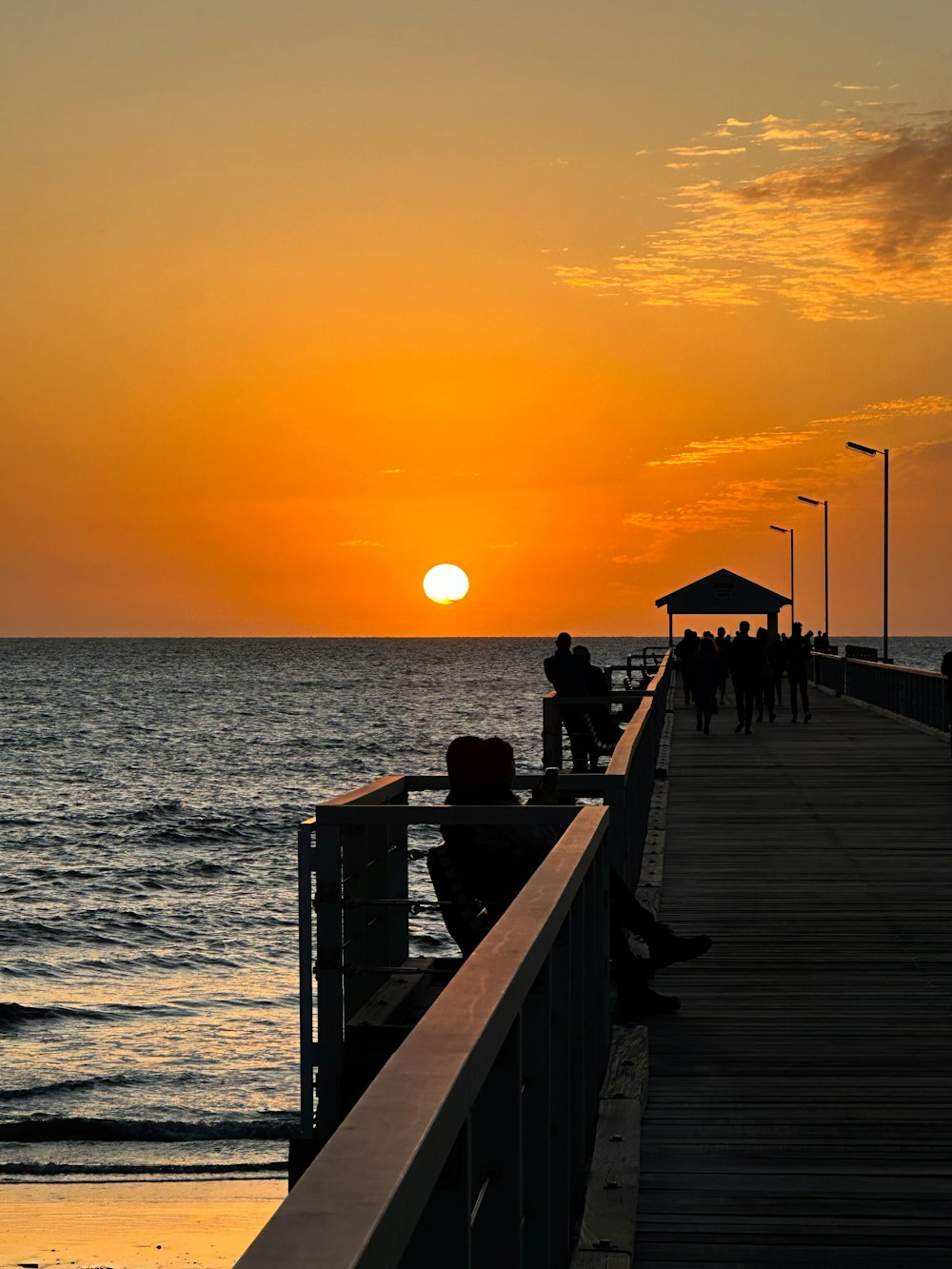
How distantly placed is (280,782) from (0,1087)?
44.4 m

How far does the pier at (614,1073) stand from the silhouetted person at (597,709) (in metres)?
7.62

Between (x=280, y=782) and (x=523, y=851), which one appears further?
(x=280, y=782)

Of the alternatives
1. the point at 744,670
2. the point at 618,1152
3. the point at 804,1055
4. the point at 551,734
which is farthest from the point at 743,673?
the point at 618,1152

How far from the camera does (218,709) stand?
393 ft

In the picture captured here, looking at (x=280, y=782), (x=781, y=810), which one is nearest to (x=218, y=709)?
(x=280, y=782)

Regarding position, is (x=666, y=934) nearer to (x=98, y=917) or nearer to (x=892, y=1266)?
(x=892, y=1266)

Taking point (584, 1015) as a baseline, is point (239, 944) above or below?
below

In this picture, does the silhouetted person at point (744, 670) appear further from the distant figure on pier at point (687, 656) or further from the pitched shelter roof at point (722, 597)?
the pitched shelter roof at point (722, 597)

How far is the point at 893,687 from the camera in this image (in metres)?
32.4

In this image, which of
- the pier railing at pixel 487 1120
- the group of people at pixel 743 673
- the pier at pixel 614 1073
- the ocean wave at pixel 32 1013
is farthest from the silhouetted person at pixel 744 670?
the pier railing at pixel 487 1120

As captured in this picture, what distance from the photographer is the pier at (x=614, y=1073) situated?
2.18m

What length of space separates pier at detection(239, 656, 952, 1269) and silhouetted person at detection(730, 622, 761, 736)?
15.8 meters

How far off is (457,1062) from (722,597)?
46.8 metres

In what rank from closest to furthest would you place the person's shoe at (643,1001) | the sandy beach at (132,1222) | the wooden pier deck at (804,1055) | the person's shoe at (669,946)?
the wooden pier deck at (804,1055) < the person's shoe at (643,1001) < the person's shoe at (669,946) < the sandy beach at (132,1222)
